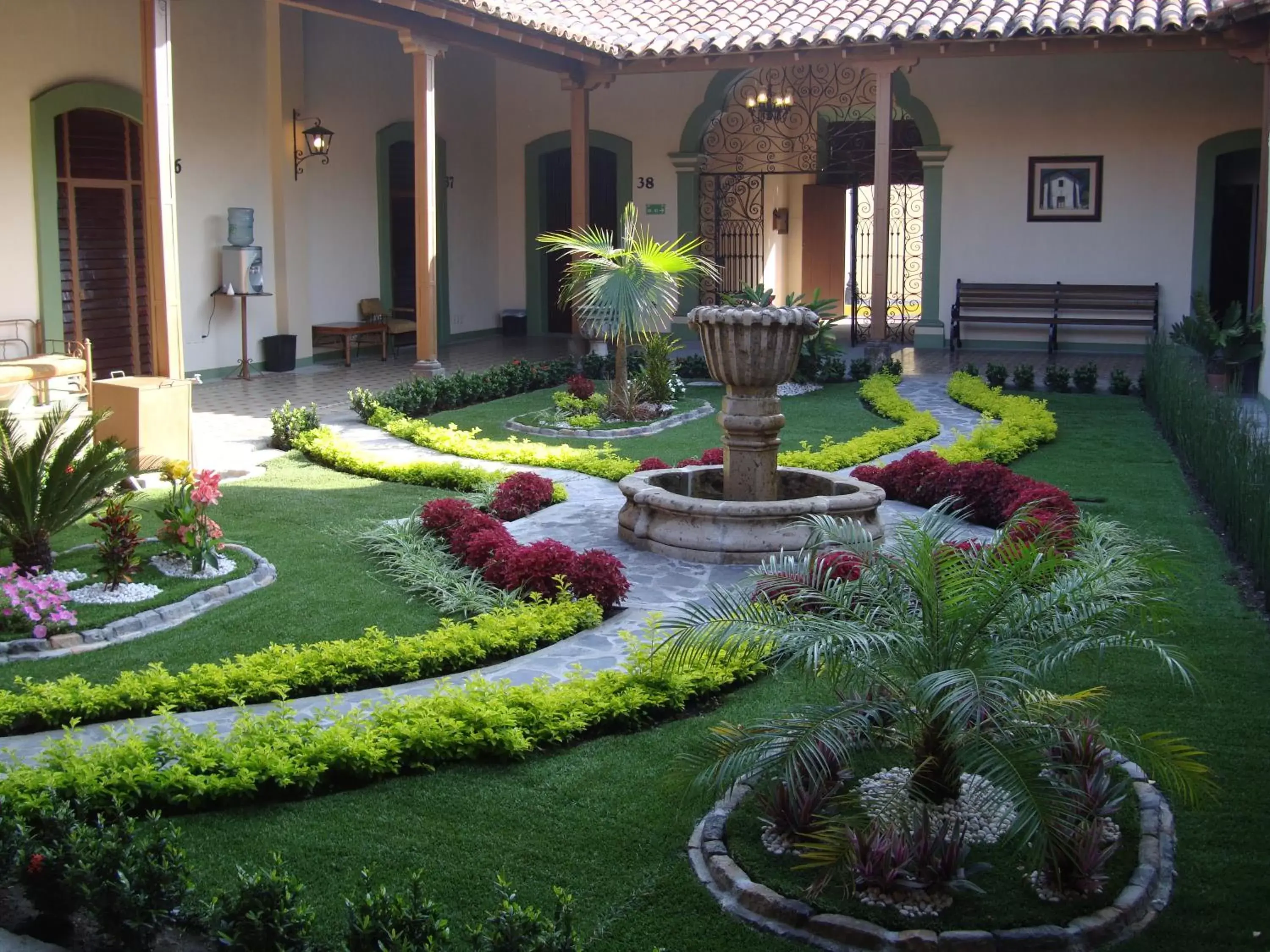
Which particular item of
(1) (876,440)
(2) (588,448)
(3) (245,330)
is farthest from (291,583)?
(3) (245,330)

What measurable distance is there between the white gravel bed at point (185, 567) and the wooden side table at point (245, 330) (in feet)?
26.4

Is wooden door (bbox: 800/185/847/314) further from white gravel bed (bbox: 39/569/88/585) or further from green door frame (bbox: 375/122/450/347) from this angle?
white gravel bed (bbox: 39/569/88/585)

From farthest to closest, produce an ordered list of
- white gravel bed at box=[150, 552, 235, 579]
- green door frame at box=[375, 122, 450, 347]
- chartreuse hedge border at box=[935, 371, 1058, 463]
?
green door frame at box=[375, 122, 450, 347], chartreuse hedge border at box=[935, 371, 1058, 463], white gravel bed at box=[150, 552, 235, 579]

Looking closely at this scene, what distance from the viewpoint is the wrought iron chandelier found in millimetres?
19625

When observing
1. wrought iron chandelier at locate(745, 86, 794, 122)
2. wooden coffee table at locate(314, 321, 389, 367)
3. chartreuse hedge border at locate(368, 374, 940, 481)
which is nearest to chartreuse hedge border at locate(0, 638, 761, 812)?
chartreuse hedge border at locate(368, 374, 940, 481)

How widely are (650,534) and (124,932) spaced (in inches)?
193

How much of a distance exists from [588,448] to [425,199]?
398 centimetres

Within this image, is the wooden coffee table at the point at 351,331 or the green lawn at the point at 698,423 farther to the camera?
the wooden coffee table at the point at 351,331

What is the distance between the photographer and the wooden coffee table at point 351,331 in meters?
17.2

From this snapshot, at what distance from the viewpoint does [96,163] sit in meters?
13.8

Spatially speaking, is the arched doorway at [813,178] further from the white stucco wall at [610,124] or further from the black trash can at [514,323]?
the black trash can at [514,323]

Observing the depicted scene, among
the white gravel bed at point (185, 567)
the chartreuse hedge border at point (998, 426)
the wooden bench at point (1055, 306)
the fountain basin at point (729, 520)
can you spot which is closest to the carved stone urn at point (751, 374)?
the fountain basin at point (729, 520)

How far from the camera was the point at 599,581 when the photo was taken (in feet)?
23.3

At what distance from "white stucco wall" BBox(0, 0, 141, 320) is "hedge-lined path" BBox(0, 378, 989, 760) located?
11.0 ft
